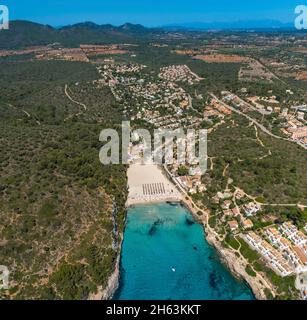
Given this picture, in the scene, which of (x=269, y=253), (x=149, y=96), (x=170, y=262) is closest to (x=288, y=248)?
(x=269, y=253)

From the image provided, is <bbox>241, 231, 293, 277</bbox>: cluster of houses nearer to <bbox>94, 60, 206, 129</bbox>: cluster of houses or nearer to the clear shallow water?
the clear shallow water

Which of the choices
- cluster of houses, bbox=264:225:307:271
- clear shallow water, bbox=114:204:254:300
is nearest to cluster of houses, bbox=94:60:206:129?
clear shallow water, bbox=114:204:254:300

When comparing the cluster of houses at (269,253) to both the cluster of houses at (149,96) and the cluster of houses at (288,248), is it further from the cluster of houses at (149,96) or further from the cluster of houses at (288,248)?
the cluster of houses at (149,96)

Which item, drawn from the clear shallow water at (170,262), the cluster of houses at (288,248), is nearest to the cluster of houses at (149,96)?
Result: the clear shallow water at (170,262)

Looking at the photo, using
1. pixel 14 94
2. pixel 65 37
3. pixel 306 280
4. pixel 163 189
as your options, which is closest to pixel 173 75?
pixel 14 94

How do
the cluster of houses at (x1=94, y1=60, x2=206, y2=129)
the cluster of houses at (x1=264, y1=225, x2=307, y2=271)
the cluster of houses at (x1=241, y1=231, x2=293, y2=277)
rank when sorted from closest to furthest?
the cluster of houses at (x1=241, y1=231, x2=293, y2=277) → the cluster of houses at (x1=264, y1=225, x2=307, y2=271) → the cluster of houses at (x1=94, y1=60, x2=206, y2=129)

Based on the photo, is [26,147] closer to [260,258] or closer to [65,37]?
[260,258]

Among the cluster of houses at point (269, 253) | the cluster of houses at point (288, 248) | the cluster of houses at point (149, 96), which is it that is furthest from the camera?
the cluster of houses at point (149, 96)

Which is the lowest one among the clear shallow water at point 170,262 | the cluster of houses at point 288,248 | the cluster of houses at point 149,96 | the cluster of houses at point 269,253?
the clear shallow water at point 170,262
